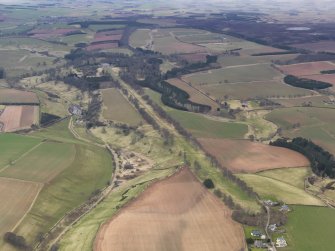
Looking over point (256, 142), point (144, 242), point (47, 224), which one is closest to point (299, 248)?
point (144, 242)

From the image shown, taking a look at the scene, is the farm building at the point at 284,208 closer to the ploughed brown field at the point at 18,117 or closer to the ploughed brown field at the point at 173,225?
the ploughed brown field at the point at 173,225

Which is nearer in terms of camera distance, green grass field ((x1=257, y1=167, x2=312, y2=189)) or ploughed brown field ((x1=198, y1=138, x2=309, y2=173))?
green grass field ((x1=257, y1=167, x2=312, y2=189))

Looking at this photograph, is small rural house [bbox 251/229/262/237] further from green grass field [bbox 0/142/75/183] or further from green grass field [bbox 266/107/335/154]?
green grass field [bbox 266/107/335/154]

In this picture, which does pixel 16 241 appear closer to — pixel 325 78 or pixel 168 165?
pixel 168 165

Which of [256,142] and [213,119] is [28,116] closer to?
[213,119]

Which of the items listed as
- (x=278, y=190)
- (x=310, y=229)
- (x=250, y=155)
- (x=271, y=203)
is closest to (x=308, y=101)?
(x=250, y=155)

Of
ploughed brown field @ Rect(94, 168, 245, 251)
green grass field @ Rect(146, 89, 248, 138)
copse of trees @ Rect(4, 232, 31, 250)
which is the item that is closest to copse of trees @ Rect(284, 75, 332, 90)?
green grass field @ Rect(146, 89, 248, 138)
